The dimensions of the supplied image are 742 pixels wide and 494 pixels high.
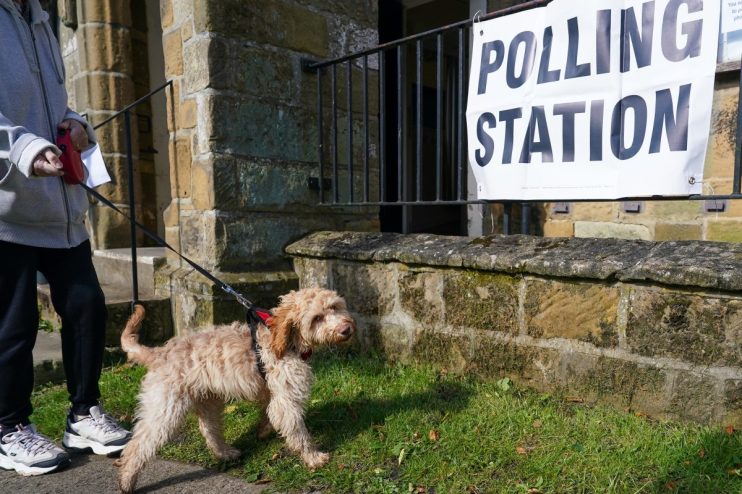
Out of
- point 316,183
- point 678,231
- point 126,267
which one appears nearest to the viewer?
point 316,183

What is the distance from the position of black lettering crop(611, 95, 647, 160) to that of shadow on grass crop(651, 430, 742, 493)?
1.41m

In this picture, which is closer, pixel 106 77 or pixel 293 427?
pixel 293 427

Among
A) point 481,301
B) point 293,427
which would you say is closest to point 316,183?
point 481,301

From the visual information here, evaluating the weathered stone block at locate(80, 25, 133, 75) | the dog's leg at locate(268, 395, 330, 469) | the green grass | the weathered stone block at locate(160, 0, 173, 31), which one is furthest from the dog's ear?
the weathered stone block at locate(80, 25, 133, 75)

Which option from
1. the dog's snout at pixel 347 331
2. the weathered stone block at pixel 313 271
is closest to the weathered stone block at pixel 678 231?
the weathered stone block at pixel 313 271

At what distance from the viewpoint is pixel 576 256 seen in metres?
2.74

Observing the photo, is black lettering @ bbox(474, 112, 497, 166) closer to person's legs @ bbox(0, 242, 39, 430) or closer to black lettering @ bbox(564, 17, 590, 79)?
black lettering @ bbox(564, 17, 590, 79)

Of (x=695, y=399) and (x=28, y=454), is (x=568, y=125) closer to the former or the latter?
(x=695, y=399)

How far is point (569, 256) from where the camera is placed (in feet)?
9.03

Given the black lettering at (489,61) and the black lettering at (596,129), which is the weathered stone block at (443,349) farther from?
the black lettering at (489,61)

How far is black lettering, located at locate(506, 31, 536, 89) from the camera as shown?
9.73ft

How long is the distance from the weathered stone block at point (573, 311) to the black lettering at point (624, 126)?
73cm

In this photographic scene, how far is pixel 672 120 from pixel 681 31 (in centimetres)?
42

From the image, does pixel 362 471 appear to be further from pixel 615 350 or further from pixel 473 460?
pixel 615 350
